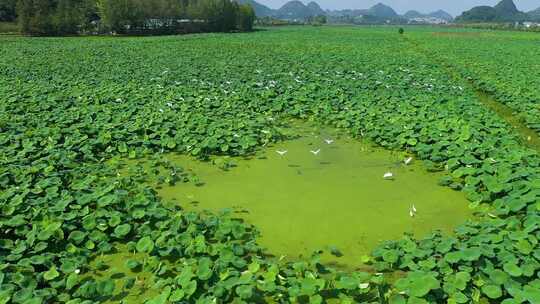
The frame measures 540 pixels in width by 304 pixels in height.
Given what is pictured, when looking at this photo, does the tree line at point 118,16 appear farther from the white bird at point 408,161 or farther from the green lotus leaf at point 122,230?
the green lotus leaf at point 122,230

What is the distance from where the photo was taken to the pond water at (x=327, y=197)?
13.2 feet

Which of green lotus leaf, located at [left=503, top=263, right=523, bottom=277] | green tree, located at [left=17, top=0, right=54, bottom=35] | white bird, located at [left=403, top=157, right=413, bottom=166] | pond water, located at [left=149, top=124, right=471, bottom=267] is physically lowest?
pond water, located at [left=149, top=124, right=471, bottom=267]

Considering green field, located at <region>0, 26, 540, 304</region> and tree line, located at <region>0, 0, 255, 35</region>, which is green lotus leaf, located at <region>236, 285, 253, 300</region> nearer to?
green field, located at <region>0, 26, 540, 304</region>

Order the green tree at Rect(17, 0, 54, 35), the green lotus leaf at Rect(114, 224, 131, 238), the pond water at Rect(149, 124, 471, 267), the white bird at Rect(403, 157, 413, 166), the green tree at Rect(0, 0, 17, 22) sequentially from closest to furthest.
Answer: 1. the green lotus leaf at Rect(114, 224, 131, 238)
2. the pond water at Rect(149, 124, 471, 267)
3. the white bird at Rect(403, 157, 413, 166)
4. the green tree at Rect(17, 0, 54, 35)
5. the green tree at Rect(0, 0, 17, 22)

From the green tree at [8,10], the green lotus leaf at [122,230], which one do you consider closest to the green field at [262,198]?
the green lotus leaf at [122,230]

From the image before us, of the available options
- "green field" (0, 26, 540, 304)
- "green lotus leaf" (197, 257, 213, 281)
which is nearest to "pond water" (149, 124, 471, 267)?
"green field" (0, 26, 540, 304)

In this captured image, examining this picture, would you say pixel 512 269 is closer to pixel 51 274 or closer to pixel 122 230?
pixel 122 230

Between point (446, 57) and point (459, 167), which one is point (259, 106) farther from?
point (446, 57)

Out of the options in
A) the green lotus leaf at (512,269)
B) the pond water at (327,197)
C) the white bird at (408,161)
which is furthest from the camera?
the white bird at (408,161)

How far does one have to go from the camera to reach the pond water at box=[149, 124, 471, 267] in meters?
4.03

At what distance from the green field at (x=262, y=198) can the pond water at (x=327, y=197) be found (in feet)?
0.08

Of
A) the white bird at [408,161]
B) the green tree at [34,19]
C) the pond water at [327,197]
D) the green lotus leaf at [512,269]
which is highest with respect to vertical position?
the green tree at [34,19]

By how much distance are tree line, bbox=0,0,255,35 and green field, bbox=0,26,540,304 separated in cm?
3527

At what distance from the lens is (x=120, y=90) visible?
392 inches
